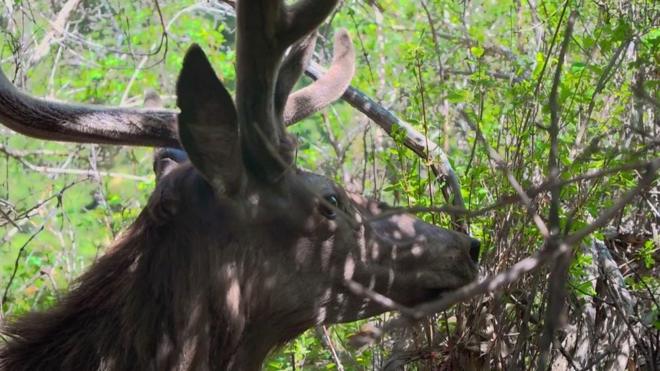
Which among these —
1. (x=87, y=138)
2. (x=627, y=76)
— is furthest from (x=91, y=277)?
(x=627, y=76)

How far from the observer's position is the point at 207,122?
4176 mm

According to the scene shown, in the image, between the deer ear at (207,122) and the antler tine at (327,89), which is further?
the antler tine at (327,89)

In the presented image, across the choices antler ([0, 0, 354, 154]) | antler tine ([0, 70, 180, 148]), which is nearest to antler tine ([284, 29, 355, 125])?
antler ([0, 0, 354, 154])

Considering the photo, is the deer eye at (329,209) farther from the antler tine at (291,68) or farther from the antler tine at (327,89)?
the antler tine at (327,89)

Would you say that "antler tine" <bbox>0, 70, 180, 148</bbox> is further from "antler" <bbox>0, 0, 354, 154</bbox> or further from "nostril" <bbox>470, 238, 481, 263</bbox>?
"nostril" <bbox>470, 238, 481, 263</bbox>

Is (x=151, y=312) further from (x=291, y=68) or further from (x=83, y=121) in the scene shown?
(x=291, y=68)

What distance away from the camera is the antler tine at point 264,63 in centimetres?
397

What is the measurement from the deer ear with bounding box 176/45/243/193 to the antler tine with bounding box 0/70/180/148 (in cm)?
43

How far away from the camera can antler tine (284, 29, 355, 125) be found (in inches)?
212

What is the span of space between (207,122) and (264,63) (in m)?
0.32

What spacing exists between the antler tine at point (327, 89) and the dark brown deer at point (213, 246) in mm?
445

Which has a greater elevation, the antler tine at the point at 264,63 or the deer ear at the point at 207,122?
the antler tine at the point at 264,63

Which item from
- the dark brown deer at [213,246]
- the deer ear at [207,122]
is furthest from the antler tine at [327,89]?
the deer ear at [207,122]

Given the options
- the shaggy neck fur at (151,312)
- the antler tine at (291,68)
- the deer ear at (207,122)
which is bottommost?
the shaggy neck fur at (151,312)
